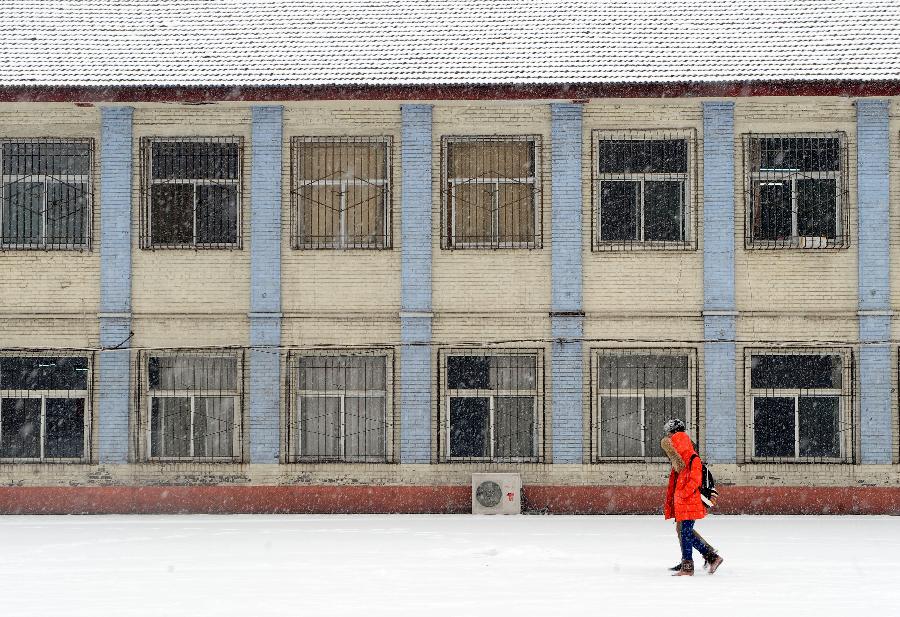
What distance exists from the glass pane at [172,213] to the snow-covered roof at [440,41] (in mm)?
1655

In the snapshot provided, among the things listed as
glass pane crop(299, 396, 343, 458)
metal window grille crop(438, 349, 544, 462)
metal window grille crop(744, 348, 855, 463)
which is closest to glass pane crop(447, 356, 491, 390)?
metal window grille crop(438, 349, 544, 462)

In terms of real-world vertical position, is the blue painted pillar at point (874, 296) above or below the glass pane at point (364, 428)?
above

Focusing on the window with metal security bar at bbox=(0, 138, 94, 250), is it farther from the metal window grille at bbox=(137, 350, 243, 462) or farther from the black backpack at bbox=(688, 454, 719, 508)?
the black backpack at bbox=(688, 454, 719, 508)

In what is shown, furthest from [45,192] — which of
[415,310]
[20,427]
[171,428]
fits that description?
[415,310]

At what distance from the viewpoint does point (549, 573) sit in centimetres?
1414

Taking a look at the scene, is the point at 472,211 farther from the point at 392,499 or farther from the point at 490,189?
the point at 392,499

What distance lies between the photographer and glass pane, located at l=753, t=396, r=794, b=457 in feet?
66.0

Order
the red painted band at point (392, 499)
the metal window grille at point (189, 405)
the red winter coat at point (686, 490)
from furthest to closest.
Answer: the metal window grille at point (189, 405)
the red painted band at point (392, 499)
the red winter coat at point (686, 490)

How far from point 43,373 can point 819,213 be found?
1177 cm

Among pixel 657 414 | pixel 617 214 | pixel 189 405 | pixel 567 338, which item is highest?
pixel 617 214

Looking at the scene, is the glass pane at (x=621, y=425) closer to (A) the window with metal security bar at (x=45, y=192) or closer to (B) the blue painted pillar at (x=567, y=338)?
(B) the blue painted pillar at (x=567, y=338)

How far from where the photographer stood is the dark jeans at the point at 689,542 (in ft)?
43.9

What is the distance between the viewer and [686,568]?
13.6m

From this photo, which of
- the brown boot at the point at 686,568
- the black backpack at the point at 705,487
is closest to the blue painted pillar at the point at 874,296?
the brown boot at the point at 686,568
